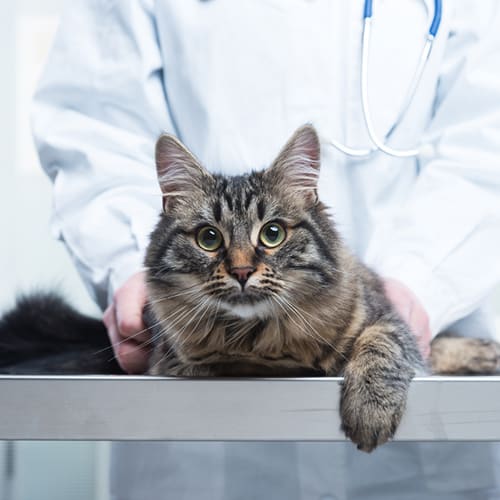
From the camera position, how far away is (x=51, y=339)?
1114 mm

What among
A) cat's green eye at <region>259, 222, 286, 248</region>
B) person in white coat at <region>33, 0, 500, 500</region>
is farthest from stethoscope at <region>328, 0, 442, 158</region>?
cat's green eye at <region>259, 222, 286, 248</region>

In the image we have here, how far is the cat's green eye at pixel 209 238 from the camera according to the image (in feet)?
2.34

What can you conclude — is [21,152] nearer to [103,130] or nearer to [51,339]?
[103,130]

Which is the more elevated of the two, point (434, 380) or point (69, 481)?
point (434, 380)

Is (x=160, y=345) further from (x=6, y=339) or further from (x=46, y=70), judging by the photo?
(x=46, y=70)

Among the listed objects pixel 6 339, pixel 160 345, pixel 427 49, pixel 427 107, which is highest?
pixel 427 49

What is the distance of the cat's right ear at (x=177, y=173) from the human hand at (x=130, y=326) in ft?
0.47

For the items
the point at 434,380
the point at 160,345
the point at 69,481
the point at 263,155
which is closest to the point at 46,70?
the point at 263,155

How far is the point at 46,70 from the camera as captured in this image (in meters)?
1.27

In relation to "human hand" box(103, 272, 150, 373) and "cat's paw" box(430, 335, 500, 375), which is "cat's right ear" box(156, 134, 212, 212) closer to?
"human hand" box(103, 272, 150, 373)

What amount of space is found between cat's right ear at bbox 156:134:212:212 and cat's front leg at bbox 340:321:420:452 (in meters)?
0.25

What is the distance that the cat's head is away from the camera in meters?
0.69

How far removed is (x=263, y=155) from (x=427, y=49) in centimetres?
31

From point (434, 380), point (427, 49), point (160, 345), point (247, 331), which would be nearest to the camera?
point (434, 380)
